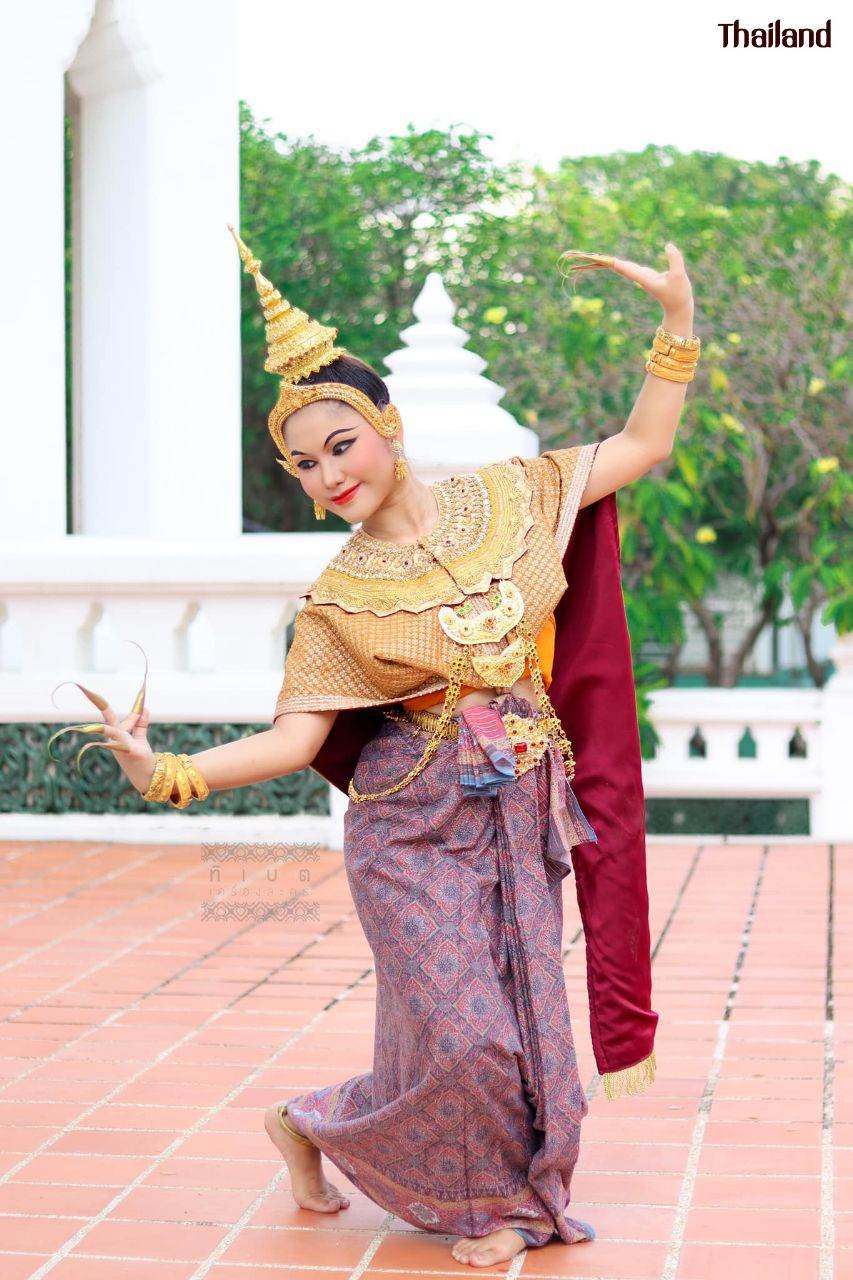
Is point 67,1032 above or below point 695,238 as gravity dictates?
below

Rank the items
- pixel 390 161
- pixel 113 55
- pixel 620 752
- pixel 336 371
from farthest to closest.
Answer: pixel 390 161 < pixel 113 55 < pixel 620 752 < pixel 336 371

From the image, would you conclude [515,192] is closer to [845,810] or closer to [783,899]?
[845,810]

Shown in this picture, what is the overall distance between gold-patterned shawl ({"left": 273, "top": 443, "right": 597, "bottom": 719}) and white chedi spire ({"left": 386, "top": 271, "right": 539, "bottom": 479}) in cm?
315

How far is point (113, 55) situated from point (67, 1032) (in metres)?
4.75

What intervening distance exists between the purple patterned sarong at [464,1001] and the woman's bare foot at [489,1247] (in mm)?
17

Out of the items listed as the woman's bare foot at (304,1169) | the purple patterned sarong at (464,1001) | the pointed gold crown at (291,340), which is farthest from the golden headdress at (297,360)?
the woman's bare foot at (304,1169)

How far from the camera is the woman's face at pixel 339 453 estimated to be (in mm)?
3248

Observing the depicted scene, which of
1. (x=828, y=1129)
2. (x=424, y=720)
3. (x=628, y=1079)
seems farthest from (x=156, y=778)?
(x=828, y=1129)

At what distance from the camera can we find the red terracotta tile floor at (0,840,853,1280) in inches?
131

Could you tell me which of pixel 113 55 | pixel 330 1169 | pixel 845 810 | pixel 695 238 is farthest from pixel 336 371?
pixel 695 238

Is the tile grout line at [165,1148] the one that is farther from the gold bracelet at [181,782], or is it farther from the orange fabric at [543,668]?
the orange fabric at [543,668]

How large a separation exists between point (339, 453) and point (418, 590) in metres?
0.27

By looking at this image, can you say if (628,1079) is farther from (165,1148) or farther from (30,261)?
(30,261)

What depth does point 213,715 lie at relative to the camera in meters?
7.23
